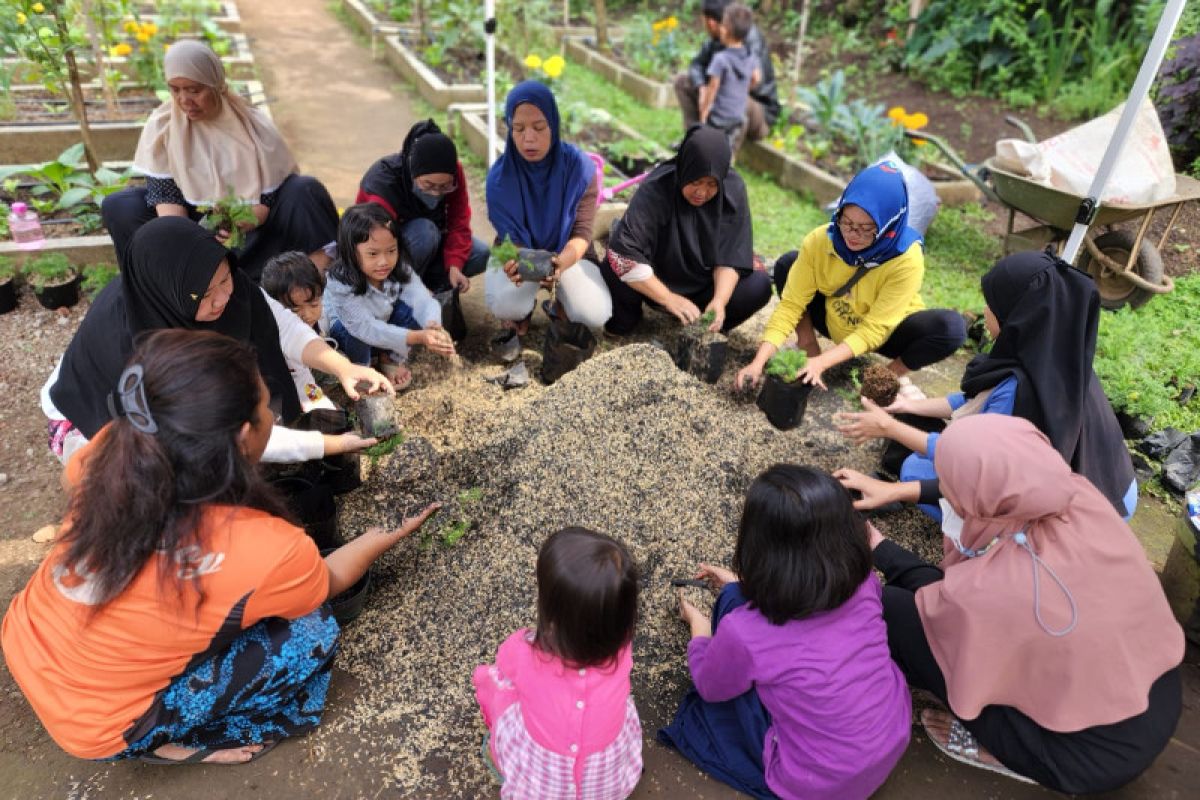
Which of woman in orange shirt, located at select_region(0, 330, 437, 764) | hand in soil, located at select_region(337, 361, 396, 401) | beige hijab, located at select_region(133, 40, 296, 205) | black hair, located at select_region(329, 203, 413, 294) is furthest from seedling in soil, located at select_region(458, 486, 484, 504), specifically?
beige hijab, located at select_region(133, 40, 296, 205)

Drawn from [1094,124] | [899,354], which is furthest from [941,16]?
[899,354]

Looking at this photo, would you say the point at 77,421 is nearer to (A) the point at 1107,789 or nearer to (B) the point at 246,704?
(B) the point at 246,704

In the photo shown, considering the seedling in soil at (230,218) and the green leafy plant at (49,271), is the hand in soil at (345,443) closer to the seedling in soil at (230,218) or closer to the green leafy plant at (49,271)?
A: the seedling in soil at (230,218)

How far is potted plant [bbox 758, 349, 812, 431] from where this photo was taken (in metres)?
3.17

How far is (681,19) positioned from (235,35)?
632 centimetres

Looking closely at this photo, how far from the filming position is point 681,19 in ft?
37.8

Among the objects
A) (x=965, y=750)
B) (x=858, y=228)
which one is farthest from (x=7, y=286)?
(x=965, y=750)

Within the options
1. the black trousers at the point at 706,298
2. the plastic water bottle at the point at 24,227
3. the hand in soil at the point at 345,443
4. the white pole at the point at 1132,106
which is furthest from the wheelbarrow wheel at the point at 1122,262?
the plastic water bottle at the point at 24,227

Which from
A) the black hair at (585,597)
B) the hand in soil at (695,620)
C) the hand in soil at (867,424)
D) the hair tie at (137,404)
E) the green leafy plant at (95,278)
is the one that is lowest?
the green leafy plant at (95,278)

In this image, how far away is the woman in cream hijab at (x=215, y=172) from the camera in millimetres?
3590

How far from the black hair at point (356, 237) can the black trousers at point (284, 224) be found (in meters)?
0.55

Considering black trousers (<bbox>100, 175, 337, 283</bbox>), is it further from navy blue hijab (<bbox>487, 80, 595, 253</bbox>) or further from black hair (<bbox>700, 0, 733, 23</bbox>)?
black hair (<bbox>700, 0, 733, 23</bbox>)

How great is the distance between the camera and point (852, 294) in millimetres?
3461

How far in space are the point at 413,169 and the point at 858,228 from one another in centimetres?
202
